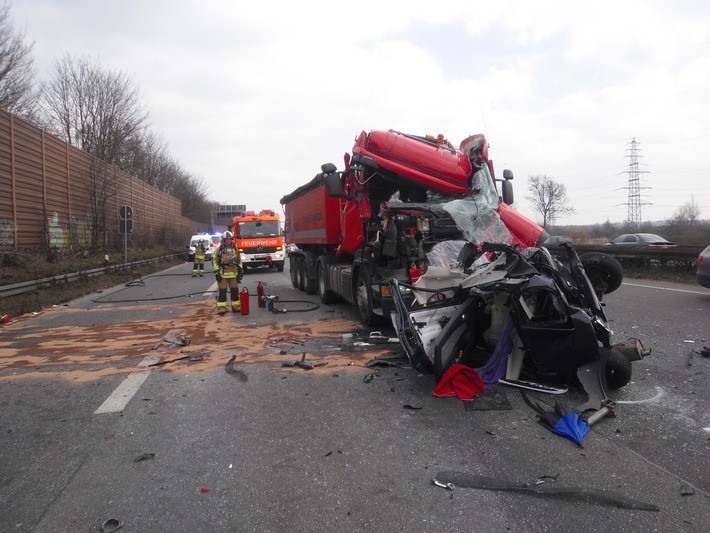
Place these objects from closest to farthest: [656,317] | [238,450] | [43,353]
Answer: [238,450], [43,353], [656,317]

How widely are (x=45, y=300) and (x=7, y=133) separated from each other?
21.1ft

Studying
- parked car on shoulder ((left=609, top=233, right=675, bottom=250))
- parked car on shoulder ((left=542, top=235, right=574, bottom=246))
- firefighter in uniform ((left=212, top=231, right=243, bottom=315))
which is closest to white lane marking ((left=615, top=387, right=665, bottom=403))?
parked car on shoulder ((left=542, top=235, right=574, bottom=246))

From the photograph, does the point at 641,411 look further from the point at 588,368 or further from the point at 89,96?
the point at 89,96

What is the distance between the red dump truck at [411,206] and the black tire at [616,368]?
225 centimetres

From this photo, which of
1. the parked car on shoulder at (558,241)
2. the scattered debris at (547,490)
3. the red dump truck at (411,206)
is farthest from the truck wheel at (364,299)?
the scattered debris at (547,490)

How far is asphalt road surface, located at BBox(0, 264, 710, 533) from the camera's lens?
2.86 m

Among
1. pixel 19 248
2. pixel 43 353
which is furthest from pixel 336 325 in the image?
pixel 19 248

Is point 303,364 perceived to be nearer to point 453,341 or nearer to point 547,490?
point 453,341

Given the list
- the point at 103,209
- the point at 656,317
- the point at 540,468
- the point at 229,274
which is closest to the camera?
the point at 540,468

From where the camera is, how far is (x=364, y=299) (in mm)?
8500

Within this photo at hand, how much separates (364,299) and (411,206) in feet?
6.35

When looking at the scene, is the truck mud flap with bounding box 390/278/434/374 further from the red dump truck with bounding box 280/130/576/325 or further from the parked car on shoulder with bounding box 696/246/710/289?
the parked car on shoulder with bounding box 696/246/710/289

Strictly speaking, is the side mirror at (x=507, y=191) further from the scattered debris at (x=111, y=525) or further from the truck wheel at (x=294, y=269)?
the truck wheel at (x=294, y=269)

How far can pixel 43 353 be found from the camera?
7.15 meters
